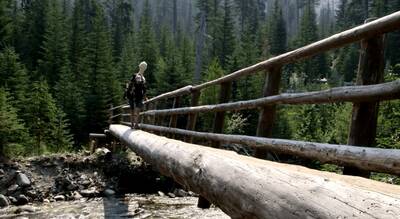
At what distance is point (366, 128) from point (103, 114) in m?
35.8

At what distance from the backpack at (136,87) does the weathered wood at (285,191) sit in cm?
847

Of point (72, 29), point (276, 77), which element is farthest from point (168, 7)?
point (276, 77)

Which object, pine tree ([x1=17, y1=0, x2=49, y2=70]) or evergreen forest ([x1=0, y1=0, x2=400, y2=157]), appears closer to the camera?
evergreen forest ([x1=0, y1=0, x2=400, y2=157])

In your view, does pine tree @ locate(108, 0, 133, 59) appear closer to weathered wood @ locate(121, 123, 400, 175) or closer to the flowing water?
the flowing water

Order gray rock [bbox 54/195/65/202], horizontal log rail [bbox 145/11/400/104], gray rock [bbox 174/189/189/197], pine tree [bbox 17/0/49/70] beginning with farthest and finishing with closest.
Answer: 1. pine tree [bbox 17/0/49/70]
2. gray rock [bbox 174/189/189/197]
3. gray rock [bbox 54/195/65/202]
4. horizontal log rail [bbox 145/11/400/104]

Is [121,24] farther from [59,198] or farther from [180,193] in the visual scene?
[59,198]

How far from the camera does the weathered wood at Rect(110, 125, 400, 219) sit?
6.16ft

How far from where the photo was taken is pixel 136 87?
12547 mm

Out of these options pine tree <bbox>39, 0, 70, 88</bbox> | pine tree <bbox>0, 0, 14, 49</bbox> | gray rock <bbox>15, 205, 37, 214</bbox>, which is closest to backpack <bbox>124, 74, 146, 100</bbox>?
gray rock <bbox>15, 205, 37, 214</bbox>

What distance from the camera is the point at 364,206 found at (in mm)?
1842

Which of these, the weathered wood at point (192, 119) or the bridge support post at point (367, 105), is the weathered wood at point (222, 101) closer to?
the weathered wood at point (192, 119)

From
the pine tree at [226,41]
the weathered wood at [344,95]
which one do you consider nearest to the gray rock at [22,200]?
A: the weathered wood at [344,95]

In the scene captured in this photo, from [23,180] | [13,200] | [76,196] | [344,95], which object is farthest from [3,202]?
[344,95]

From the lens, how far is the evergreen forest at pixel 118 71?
28125 mm
